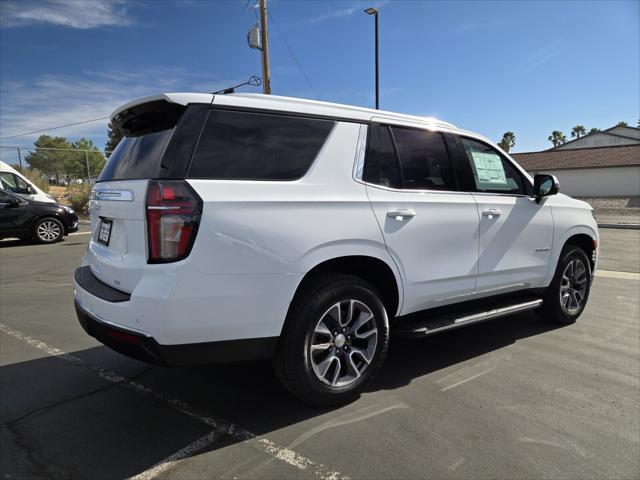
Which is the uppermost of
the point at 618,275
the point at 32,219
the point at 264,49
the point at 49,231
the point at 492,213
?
the point at 264,49

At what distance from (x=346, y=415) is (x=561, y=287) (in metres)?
3.07

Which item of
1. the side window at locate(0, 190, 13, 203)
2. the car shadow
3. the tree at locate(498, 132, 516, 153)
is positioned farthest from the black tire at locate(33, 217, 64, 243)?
the tree at locate(498, 132, 516, 153)

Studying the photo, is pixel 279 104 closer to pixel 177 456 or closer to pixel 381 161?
pixel 381 161

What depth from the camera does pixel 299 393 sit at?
2883 mm

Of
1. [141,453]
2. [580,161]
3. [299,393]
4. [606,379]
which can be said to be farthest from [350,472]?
[580,161]

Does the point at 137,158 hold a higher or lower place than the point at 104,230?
higher

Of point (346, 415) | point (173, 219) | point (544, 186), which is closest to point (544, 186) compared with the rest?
point (544, 186)

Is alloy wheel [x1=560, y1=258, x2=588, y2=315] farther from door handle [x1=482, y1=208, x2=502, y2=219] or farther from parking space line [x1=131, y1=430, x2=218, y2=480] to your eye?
parking space line [x1=131, y1=430, x2=218, y2=480]

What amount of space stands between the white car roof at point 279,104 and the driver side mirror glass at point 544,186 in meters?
1.58

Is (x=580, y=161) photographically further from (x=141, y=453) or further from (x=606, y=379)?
(x=141, y=453)

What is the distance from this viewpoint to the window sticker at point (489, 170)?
4047 mm

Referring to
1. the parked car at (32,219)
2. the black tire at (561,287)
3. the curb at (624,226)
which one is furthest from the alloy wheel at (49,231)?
the curb at (624,226)

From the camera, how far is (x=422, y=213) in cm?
338

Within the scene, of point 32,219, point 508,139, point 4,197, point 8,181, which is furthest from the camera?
point 508,139
